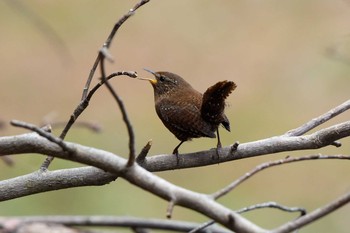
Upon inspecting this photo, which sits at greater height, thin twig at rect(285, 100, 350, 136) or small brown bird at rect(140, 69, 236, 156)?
small brown bird at rect(140, 69, 236, 156)

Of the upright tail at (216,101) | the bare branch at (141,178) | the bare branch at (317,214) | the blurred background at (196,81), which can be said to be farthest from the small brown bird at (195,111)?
the blurred background at (196,81)

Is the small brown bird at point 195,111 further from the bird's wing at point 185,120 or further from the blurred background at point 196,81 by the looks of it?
the blurred background at point 196,81

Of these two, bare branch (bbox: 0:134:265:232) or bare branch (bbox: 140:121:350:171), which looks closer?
bare branch (bbox: 0:134:265:232)

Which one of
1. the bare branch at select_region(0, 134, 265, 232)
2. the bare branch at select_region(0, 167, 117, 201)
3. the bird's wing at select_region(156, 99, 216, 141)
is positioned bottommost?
the bare branch at select_region(0, 134, 265, 232)

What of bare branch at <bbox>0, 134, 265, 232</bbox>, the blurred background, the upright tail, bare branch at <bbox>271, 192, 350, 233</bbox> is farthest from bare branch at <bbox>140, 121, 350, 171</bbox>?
the blurred background

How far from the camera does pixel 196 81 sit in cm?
639

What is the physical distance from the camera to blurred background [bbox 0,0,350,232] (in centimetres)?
500

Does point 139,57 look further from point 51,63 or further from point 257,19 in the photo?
point 257,19

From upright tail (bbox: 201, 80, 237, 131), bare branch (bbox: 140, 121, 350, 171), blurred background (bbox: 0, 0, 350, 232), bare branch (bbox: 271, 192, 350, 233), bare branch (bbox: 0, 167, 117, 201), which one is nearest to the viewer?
bare branch (bbox: 271, 192, 350, 233)

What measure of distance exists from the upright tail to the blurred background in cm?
253

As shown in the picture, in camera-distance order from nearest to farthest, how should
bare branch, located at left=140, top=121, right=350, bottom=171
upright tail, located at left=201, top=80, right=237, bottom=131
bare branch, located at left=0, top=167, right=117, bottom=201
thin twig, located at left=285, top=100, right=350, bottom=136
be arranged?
bare branch, located at left=0, top=167, right=117, bottom=201
bare branch, located at left=140, top=121, right=350, bottom=171
thin twig, located at left=285, top=100, right=350, bottom=136
upright tail, located at left=201, top=80, right=237, bottom=131

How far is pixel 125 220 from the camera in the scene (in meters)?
1.22

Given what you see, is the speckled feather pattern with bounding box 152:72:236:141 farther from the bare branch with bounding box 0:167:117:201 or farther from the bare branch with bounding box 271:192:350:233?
the bare branch with bounding box 271:192:350:233

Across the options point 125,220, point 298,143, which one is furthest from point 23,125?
point 298,143
